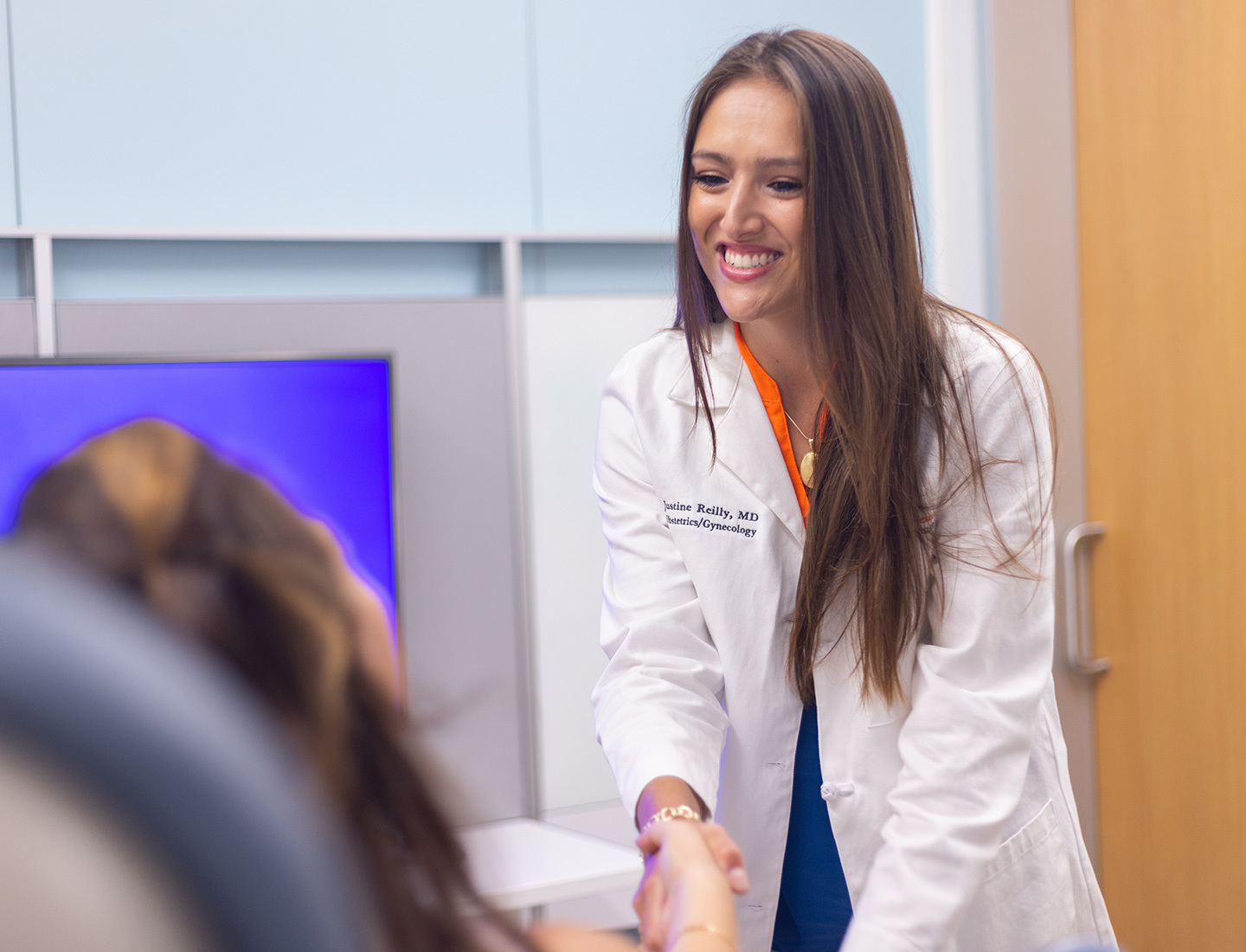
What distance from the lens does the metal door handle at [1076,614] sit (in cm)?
262

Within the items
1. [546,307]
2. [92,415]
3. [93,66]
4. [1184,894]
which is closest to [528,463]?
[546,307]

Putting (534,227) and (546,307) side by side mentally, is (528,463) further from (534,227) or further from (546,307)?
(534,227)

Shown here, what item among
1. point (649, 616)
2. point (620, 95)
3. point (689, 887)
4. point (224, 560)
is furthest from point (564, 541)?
point (224, 560)

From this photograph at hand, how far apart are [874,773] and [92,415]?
1589mm

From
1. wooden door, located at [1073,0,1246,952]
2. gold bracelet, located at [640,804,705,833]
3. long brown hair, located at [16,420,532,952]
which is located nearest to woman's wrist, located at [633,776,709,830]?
gold bracelet, located at [640,804,705,833]

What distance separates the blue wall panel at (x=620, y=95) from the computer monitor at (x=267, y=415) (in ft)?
2.19

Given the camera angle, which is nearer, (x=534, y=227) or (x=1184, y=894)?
(x=1184, y=894)

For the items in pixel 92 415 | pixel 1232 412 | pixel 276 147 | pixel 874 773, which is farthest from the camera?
pixel 276 147

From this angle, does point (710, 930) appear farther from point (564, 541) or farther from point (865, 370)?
point (564, 541)

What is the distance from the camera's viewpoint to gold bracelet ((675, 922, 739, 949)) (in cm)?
95

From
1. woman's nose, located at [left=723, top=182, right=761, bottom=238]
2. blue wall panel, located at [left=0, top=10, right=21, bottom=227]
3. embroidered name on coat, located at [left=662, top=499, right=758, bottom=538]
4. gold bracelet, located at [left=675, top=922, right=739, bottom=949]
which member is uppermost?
blue wall panel, located at [left=0, top=10, right=21, bottom=227]

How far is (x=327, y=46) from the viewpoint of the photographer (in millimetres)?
2506

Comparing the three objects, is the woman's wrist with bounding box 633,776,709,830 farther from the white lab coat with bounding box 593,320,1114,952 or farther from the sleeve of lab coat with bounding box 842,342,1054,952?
the sleeve of lab coat with bounding box 842,342,1054,952

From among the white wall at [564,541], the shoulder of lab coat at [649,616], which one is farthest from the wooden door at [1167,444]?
the shoulder of lab coat at [649,616]
